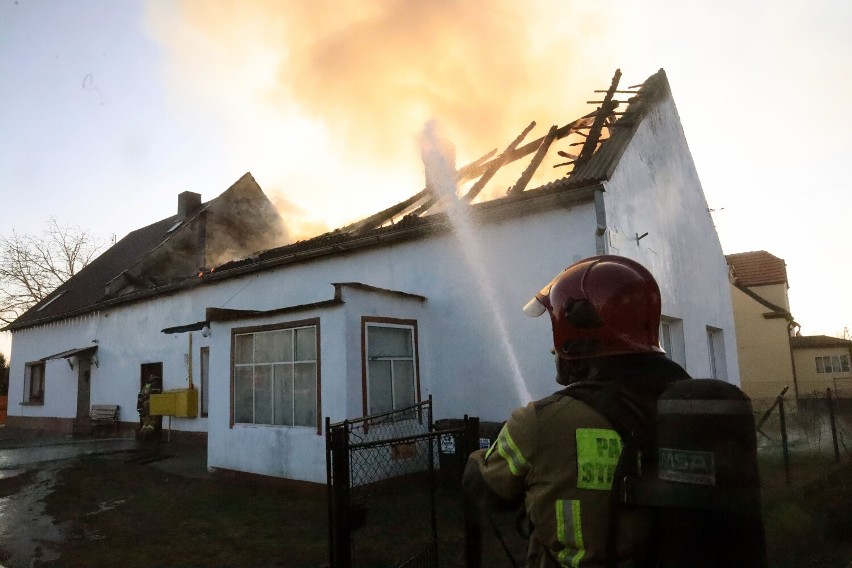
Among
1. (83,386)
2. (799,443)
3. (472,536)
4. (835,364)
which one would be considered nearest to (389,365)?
(472,536)

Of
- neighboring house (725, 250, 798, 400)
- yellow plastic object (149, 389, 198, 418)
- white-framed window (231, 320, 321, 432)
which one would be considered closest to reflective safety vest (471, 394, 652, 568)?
white-framed window (231, 320, 321, 432)

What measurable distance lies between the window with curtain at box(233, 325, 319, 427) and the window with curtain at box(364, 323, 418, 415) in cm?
87

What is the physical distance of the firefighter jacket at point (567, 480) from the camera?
1.63 m

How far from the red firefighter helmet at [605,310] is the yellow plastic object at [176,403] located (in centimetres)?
1336

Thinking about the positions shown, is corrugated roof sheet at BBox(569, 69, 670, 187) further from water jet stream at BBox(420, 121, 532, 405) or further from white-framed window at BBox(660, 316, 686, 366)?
white-framed window at BBox(660, 316, 686, 366)

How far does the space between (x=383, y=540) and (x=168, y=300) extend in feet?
38.8

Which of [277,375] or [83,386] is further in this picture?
[83,386]

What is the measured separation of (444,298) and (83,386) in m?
14.5

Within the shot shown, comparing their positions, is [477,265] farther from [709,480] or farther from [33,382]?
[33,382]

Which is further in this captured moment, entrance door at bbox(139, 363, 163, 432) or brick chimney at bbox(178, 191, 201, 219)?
brick chimney at bbox(178, 191, 201, 219)

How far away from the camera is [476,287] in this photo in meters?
9.59

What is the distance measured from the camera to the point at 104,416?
16.5 m

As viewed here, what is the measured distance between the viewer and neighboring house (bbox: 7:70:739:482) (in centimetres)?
854

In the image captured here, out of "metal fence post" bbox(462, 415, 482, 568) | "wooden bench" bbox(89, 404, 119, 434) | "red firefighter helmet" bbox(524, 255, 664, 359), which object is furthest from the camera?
"wooden bench" bbox(89, 404, 119, 434)
